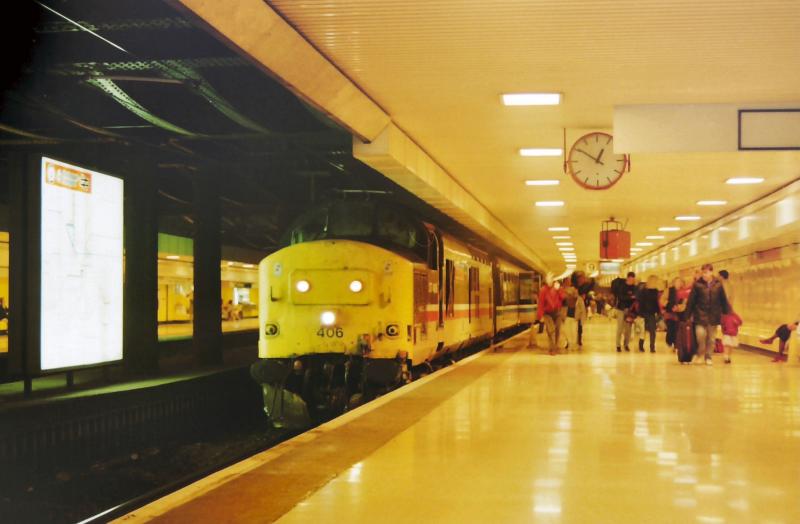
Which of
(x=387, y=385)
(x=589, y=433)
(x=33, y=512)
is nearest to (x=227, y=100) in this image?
(x=387, y=385)

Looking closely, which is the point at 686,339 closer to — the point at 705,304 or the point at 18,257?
the point at 705,304

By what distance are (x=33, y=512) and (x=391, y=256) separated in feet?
19.9

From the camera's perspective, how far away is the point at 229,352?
1034 inches

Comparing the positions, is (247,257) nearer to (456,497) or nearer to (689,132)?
(689,132)

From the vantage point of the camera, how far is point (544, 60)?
31.5 ft

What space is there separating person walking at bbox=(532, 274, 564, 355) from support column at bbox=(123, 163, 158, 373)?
9.21m

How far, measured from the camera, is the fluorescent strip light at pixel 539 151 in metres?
15.2

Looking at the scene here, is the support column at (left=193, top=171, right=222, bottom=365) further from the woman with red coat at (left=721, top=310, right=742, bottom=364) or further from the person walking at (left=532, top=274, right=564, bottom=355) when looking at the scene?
the woman with red coat at (left=721, top=310, right=742, bottom=364)

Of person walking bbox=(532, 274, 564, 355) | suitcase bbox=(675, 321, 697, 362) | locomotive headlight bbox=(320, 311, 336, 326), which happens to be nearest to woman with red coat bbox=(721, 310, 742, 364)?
suitcase bbox=(675, 321, 697, 362)

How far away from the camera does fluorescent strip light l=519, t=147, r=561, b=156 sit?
1516 cm

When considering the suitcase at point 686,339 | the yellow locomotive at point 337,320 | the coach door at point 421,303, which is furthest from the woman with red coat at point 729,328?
the yellow locomotive at point 337,320

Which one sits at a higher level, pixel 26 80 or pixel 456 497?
pixel 26 80

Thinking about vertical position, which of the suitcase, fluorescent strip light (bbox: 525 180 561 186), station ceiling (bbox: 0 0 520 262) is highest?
station ceiling (bbox: 0 0 520 262)

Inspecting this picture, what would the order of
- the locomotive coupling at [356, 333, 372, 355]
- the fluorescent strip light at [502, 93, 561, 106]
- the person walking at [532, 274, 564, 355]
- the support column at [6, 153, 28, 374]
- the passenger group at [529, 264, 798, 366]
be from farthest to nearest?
the person walking at [532, 274, 564, 355], the passenger group at [529, 264, 798, 366], the locomotive coupling at [356, 333, 372, 355], the fluorescent strip light at [502, 93, 561, 106], the support column at [6, 153, 28, 374]
